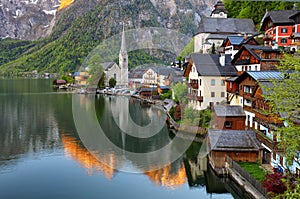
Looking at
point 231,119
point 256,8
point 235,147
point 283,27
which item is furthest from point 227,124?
point 256,8

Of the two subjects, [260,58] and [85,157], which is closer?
[85,157]

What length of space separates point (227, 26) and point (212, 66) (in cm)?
2178

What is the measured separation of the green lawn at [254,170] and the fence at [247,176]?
1.34 feet

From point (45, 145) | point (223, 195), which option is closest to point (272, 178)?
point (223, 195)

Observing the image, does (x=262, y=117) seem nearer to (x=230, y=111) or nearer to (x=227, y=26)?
(x=230, y=111)

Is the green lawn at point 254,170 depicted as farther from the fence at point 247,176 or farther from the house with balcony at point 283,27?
the house with balcony at point 283,27

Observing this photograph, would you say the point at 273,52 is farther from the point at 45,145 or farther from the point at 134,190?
the point at 45,145

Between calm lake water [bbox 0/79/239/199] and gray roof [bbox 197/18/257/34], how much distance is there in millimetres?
21038

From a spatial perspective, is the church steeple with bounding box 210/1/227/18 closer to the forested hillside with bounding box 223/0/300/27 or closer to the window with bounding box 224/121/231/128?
the forested hillside with bounding box 223/0/300/27

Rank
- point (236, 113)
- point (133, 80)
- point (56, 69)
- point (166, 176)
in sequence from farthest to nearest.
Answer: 1. point (56, 69)
2. point (133, 80)
3. point (236, 113)
4. point (166, 176)

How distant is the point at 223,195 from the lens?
49.1 feet

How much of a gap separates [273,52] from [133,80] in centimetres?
4827

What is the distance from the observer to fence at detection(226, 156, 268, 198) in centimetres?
1305

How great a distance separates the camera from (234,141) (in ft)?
56.0
